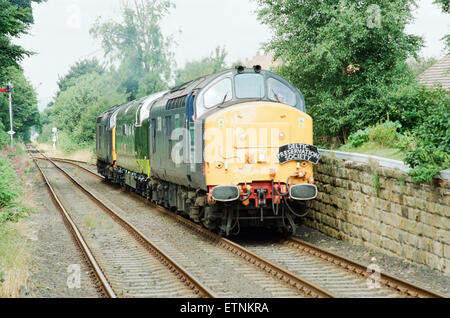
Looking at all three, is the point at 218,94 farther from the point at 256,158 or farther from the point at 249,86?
the point at 256,158

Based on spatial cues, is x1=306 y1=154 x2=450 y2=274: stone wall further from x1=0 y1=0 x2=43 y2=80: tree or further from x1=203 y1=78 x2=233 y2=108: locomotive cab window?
x1=0 y1=0 x2=43 y2=80: tree

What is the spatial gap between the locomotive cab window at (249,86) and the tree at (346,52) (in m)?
4.09

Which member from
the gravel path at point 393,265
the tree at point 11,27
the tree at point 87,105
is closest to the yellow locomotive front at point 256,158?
the gravel path at point 393,265

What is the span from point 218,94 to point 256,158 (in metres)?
1.79

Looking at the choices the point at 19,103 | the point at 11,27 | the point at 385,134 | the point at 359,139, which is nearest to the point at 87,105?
the point at 19,103

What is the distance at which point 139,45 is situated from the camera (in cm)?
5394

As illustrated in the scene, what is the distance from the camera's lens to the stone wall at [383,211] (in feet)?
29.8

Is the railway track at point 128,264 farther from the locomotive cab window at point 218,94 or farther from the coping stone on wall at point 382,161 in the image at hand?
the coping stone on wall at point 382,161

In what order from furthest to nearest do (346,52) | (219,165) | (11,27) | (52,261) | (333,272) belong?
(346,52) → (11,27) → (219,165) → (52,261) → (333,272)

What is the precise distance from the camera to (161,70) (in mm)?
53938
